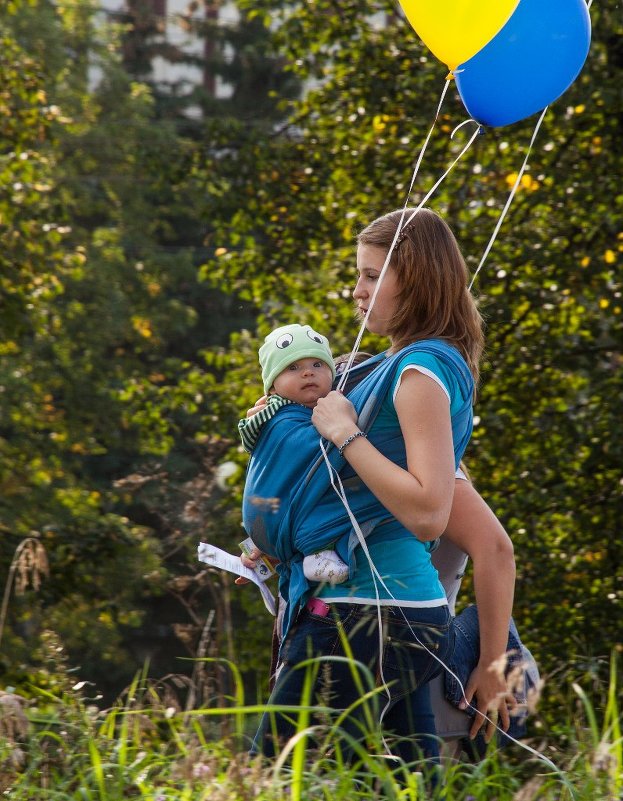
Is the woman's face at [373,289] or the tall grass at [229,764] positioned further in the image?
the woman's face at [373,289]

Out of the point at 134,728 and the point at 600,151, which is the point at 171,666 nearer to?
the point at 600,151

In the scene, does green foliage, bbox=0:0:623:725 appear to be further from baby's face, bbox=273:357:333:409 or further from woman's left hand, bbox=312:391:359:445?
woman's left hand, bbox=312:391:359:445

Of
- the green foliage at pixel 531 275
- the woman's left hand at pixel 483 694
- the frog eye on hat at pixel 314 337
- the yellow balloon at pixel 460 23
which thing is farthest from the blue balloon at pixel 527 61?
the green foliage at pixel 531 275

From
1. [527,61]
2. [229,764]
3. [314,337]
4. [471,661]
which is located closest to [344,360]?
[314,337]

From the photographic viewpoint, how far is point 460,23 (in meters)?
2.86

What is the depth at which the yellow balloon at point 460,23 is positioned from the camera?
112 inches

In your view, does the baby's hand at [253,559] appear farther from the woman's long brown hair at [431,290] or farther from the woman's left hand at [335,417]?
the woman's long brown hair at [431,290]

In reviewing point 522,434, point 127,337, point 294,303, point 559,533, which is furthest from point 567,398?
point 127,337

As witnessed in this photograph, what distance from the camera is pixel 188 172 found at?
29.9ft

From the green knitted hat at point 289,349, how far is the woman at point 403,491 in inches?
5.4

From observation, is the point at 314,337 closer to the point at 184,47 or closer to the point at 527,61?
the point at 527,61

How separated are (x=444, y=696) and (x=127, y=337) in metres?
17.2

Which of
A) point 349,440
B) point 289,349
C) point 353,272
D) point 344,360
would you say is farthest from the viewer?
point 353,272

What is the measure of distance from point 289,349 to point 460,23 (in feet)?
3.19
